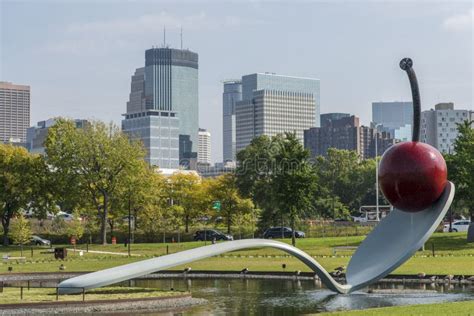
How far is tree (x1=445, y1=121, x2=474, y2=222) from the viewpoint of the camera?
6325 centimetres

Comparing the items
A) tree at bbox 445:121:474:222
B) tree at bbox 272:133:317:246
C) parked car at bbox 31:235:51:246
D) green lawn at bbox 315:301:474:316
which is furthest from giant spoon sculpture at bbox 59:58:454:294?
parked car at bbox 31:235:51:246

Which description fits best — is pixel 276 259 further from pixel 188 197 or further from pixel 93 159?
pixel 188 197

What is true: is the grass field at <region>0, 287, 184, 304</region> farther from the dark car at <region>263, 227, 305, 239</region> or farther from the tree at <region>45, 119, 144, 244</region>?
the dark car at <region>263, 227, 305, 239</region>

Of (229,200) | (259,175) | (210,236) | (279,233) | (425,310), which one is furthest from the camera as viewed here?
(259,175)

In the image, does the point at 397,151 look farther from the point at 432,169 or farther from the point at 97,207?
the point at 97,207

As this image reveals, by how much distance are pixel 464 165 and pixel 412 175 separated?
3461 centimetres

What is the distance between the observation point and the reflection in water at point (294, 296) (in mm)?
30703

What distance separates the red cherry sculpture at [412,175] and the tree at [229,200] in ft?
173

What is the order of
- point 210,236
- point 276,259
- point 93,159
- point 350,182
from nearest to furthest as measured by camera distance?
point 276,259 → point 93,159 → point 210,236 → point 350,182

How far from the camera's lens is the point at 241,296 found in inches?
1379

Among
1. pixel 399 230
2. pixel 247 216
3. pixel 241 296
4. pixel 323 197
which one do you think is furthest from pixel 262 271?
pixel 323 197

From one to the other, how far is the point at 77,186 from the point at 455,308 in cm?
5042

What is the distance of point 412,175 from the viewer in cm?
3048

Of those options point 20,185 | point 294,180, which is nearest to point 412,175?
point 294,180
